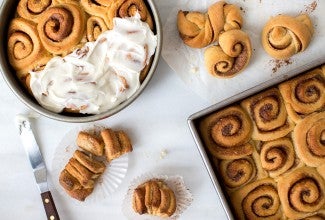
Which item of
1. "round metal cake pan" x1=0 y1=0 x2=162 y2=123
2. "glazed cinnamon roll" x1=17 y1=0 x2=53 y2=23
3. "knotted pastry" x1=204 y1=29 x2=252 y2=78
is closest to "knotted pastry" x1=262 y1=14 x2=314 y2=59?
"knotted pastry" x1=204 y1=29 x2=252 y2=78

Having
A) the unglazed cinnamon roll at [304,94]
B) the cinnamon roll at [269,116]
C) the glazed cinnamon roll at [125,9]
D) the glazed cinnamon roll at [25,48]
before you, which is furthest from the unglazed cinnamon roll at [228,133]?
the glazed cinnamon roll at [25,48]

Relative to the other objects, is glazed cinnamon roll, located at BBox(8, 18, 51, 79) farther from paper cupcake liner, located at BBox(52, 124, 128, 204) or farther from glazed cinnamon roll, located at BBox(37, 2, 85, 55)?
paper cupcake liner, located at BBox(52, 124, 128, 204)

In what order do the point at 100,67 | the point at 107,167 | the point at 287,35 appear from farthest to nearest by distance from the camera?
1. the point at 107,167
2. the point at 287,35
3. the point at 100,67

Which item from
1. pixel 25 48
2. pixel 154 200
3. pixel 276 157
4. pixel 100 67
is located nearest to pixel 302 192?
pixel 276 157

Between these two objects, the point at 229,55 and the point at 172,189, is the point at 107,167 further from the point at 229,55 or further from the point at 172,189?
the point at 229,55

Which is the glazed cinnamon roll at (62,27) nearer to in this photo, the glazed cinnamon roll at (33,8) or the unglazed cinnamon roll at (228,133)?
the glazed cinnamon roll at (33,8)
